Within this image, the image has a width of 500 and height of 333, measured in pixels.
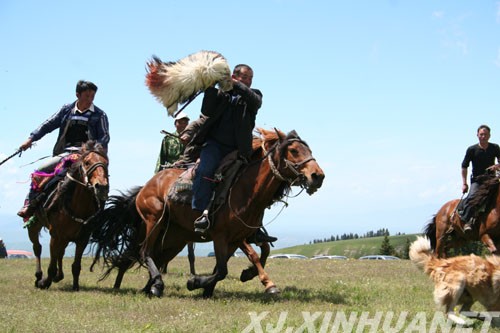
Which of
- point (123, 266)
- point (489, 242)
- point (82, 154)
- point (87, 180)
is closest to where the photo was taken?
point (87, 180)

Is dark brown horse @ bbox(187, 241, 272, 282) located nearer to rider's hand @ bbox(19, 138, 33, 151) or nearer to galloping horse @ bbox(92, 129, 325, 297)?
galloping horse @ bbox(92, 129, 325, 297)

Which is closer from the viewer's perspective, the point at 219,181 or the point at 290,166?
the point at 290,166

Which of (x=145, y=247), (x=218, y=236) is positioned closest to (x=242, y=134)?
(x=218, y=236)

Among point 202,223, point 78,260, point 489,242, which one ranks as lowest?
point 78,260

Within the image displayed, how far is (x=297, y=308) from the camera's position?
28.9 ft

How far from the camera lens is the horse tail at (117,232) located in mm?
11950

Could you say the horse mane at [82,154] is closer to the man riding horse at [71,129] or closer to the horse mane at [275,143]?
the man riding horse at [71,129]

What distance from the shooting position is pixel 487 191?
14.0 metres

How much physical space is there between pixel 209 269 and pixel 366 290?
7.41 m

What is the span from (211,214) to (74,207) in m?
2.73

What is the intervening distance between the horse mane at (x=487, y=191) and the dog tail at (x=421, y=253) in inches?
261

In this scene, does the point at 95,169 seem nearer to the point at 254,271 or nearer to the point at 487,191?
the point at 254,271

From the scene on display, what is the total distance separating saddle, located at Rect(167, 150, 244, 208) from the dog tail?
3.16 metres

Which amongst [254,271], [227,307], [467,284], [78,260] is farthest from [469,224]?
[78,260]
